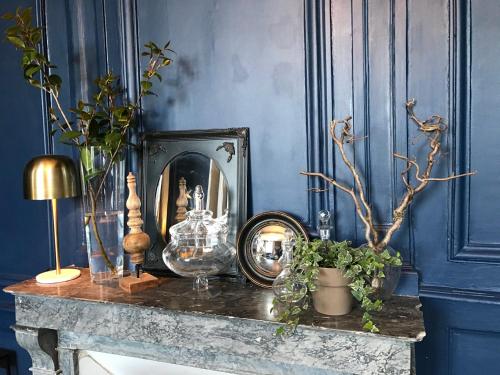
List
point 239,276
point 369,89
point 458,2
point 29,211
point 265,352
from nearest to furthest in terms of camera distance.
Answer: point 265,352 < point 458,2 < point 369,89 < point 239,276 < point 29,211

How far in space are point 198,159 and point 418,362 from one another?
1.23m

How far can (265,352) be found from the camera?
59.6 inches

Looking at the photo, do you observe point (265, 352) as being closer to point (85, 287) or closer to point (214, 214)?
point (214, 214)

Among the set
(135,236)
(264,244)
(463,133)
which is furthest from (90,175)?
(463,133)

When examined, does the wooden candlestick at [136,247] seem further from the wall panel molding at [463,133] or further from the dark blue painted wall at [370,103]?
the wall panel molding at [463,133]

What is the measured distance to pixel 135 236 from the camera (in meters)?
1.89

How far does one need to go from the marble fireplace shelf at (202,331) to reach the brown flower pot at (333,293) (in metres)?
0.03

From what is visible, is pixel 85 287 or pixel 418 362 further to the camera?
pixel 85 287

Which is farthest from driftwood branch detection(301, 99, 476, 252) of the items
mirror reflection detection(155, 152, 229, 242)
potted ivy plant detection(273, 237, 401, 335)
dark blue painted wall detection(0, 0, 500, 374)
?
mirror reflection detection(155, 152, 229, 242)

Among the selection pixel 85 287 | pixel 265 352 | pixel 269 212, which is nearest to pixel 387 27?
pixel 269 212

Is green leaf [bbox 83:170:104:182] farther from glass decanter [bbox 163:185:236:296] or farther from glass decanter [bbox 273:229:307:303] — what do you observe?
glass decanter [bbox 273:229:307:303]

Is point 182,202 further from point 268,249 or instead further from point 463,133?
point 463,133

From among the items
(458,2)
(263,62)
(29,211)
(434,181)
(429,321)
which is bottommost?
(429,321)

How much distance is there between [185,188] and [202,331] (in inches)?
26.7
